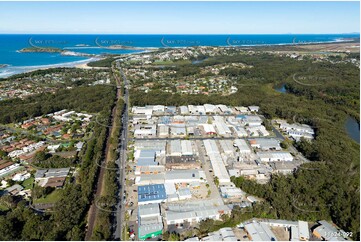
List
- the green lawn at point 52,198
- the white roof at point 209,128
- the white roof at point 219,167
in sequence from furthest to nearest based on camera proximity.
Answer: the white roof at point 209,128
the white roof at point 219,167
the green lawn at point 52,198

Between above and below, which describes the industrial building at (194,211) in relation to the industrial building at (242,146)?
below

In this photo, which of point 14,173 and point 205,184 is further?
point 14,173

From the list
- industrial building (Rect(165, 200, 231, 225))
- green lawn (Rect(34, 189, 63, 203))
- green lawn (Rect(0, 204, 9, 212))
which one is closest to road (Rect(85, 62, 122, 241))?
green lawn (Rect(34, 189, 63, 203))

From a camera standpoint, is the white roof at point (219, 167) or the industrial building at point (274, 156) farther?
the industrial building at point (274, 156)

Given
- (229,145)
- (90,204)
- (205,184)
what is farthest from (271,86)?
(90,204)

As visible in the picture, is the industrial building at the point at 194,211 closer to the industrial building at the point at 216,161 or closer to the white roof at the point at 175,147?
the industrial building at the point at 216,161

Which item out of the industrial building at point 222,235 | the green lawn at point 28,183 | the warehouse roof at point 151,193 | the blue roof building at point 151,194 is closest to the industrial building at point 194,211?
the blue roof building at point 151,194

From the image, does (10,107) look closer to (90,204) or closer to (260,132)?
(90,204)

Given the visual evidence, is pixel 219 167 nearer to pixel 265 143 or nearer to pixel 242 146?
pixel 242 146
